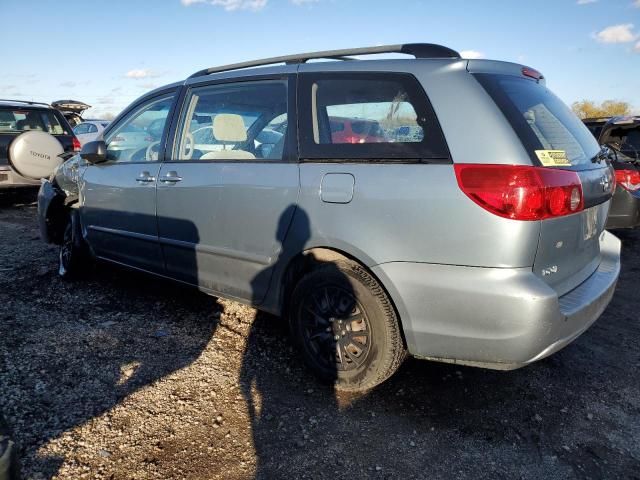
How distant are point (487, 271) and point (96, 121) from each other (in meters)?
15.1

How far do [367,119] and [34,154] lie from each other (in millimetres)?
4537

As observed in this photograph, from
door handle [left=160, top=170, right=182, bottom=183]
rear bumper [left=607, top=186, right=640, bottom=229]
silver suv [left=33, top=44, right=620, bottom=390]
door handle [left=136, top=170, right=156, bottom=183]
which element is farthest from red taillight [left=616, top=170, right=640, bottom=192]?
door handle [left=136, top=170, right=156, bottom=183]

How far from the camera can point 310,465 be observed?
7.48 feet

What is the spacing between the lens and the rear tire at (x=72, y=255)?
4.59 meters

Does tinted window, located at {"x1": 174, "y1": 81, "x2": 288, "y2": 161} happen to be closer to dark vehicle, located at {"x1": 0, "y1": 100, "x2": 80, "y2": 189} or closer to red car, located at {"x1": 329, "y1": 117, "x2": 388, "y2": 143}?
red car, located at {"x1": 329, "y1": 117, "x2": 388, "y2": 143}

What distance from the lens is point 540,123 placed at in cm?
249

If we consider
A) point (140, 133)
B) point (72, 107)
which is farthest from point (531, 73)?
point (72, 107)

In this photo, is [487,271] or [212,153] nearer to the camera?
[487,271]

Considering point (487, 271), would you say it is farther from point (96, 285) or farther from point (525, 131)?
point (96, 285)

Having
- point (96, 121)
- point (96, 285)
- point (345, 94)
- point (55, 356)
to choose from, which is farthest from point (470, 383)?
point (96, 121)

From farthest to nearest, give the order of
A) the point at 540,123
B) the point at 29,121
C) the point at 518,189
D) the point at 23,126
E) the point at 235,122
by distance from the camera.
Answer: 1. the point at 29,121
2. the point at 23,126
3. the point at 235,122
4. the point at 540,123
5. the point at 518,189

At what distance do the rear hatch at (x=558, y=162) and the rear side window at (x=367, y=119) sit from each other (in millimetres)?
340

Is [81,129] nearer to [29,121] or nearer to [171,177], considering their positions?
[29,121]

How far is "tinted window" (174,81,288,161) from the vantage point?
3.10 m
